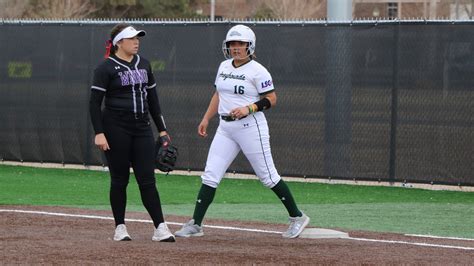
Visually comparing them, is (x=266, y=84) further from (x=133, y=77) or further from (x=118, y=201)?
(x=118, y=201)

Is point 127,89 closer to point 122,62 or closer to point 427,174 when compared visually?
point 122,62

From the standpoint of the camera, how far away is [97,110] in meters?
10.1

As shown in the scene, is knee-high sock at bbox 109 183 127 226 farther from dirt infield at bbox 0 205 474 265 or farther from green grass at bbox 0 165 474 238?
green grass at bbox 0 165 474 238

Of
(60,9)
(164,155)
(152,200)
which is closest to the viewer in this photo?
(152,200)

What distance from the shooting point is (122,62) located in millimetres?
10164

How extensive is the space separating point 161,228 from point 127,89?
1222mm

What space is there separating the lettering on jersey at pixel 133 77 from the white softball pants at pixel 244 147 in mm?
922

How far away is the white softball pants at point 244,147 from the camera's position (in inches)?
418

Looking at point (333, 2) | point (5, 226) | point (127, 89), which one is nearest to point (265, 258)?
point (127, 89)

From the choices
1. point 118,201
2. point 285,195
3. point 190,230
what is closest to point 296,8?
point 285,195

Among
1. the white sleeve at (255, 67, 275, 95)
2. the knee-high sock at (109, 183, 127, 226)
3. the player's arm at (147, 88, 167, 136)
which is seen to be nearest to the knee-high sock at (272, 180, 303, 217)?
the white sleeve at (255, 67, 275, 95)

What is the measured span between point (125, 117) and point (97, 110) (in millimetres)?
245

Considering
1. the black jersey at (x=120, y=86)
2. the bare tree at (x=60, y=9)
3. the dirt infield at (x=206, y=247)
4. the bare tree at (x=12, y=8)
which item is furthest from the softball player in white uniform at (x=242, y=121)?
the bare tree at (x=12, y=8)

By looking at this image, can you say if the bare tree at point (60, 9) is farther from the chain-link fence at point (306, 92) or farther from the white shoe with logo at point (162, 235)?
the white shoe with logo at point (162, 235)
